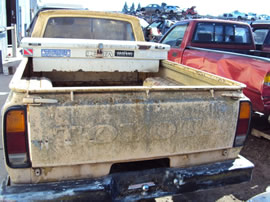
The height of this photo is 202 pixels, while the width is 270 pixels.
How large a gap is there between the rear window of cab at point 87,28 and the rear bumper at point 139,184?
247cm

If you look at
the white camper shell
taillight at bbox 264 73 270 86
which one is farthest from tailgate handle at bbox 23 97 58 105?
taillight at bbox 264 73 270 86

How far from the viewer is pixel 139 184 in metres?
2.16

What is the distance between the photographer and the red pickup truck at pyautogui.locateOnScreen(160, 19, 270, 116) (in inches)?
152

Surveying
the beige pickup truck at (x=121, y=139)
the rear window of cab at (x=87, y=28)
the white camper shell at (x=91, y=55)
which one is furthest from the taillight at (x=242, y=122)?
the rear window of cab at (x=87, y=28)

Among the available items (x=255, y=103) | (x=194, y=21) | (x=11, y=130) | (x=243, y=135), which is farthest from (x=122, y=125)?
(x=194, y=21)

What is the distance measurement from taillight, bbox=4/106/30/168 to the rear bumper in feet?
0.61

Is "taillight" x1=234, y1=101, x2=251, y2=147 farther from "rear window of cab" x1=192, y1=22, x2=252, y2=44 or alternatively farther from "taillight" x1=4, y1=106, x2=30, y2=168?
"rear window of cab" x1=192, y1=22, x2=252, y2=44

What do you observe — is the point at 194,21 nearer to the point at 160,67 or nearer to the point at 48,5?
the point at 160,67

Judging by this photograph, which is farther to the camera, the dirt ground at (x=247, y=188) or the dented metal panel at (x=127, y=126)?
the dirt ground at (x=247, y=188)

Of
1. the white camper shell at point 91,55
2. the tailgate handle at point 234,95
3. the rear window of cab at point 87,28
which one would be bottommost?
the tailgate handle at point 234,95

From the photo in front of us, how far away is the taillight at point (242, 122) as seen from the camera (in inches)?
91.9

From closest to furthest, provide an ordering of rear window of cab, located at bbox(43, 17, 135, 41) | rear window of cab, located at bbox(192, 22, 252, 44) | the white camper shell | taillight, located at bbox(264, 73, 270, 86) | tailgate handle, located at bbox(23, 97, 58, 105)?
1. tailgate handle, located at bbox(23, 97, 58, 105)
2. the white camper shell
3. taillight, located at bbox(264, 73, 270, 86)
4. rear window of cab, located at bbox(43, 17, 135, 41)
5. rear window of cab, located at bbox(192, 22, 252, 44)

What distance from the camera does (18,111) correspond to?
5.87ft

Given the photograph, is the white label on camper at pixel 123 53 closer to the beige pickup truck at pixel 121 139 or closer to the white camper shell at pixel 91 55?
the white camper shell at pixel 91 55
